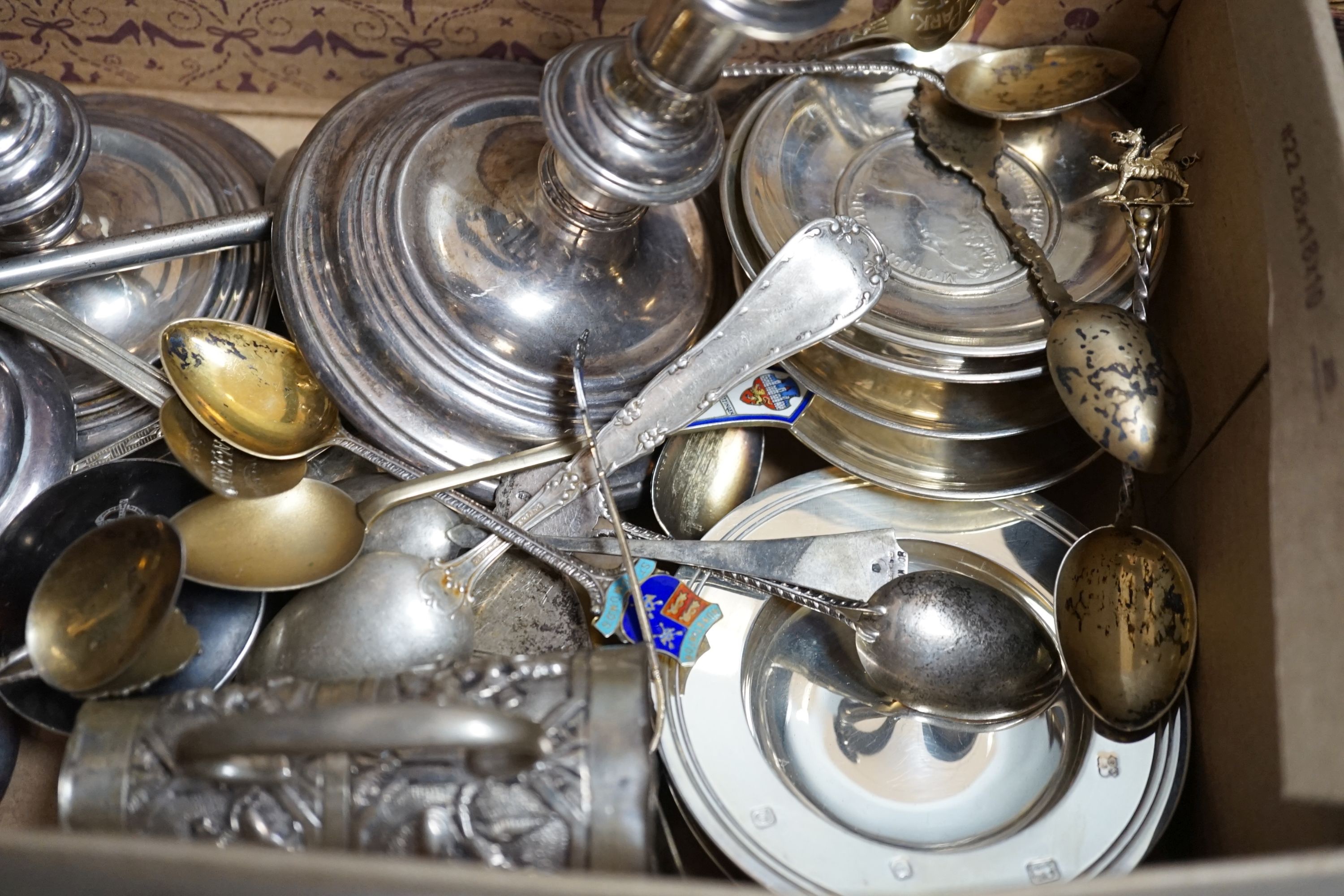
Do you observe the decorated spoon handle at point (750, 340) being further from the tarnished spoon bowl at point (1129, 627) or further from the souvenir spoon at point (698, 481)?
the tarnished spoon bowl at point (1129, 627)

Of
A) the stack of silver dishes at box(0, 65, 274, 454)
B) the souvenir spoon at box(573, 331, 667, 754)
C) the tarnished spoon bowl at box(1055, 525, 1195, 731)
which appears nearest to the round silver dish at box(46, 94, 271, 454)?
the stack of silver dishes at box(0, 65, 274, 454)

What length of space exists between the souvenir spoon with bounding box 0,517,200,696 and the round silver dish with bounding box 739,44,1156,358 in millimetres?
416

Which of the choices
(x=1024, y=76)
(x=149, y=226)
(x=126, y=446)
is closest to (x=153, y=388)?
(x=126, y=446)

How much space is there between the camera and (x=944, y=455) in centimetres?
69

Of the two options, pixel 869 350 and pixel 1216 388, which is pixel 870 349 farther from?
pixel 1216 388

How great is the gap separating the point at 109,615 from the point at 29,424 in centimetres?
16

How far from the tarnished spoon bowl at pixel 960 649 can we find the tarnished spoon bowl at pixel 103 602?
0.42 meters

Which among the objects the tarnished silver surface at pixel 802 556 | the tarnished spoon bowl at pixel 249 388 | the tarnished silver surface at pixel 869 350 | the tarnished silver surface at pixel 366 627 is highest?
the tarnished silver surface at pixel 869 350

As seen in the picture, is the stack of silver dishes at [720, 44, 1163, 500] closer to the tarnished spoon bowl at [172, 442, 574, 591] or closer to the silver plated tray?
the silver plated tray

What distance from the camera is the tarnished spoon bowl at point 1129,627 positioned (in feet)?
1.95

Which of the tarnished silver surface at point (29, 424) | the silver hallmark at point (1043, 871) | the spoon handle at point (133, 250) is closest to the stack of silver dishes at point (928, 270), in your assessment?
the silver hallmark at point (1043, 871)

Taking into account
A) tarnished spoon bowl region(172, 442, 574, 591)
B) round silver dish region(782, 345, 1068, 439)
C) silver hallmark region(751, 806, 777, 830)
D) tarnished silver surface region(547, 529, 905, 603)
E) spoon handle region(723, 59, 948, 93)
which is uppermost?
spoon handle region(723, 59, 948, 93)

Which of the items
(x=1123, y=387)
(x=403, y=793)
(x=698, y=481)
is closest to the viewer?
(x=403, y=793)

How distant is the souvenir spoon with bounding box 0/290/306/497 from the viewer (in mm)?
635
